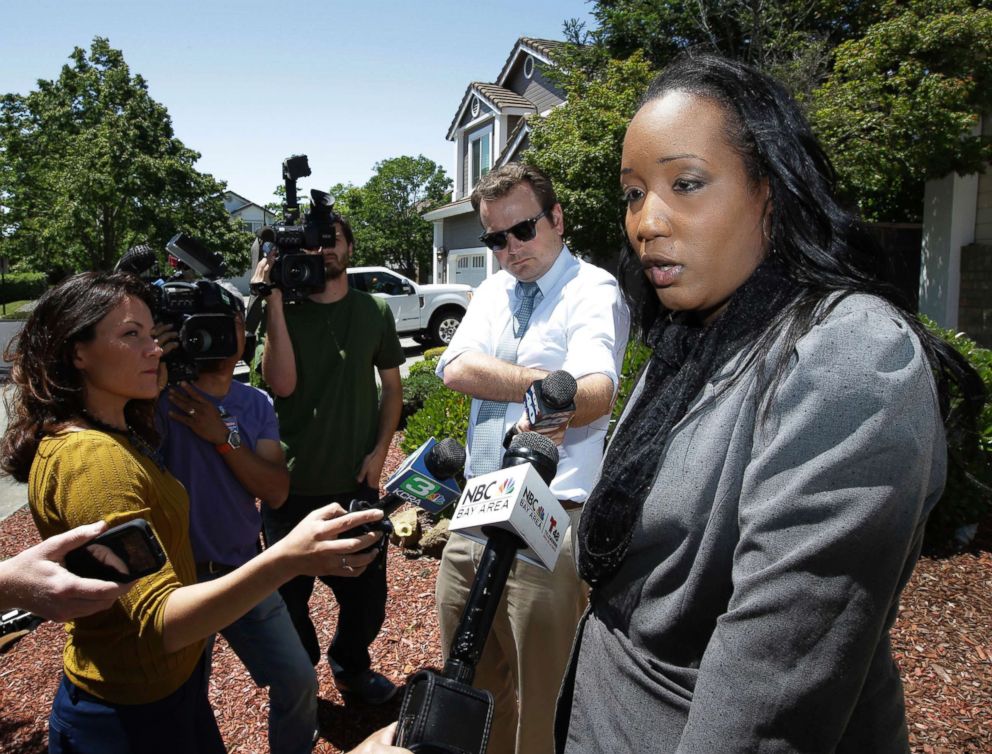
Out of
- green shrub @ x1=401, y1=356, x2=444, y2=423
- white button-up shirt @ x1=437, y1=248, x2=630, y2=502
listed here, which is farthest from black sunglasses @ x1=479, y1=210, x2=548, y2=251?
green shrub @ x1=401, y1=356, x2=444, y2=423

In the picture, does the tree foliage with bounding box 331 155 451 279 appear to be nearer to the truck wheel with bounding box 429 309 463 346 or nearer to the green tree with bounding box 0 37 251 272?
the green tree with bounding box 0 37 251 272

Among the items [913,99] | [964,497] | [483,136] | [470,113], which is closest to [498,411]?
[964,497]

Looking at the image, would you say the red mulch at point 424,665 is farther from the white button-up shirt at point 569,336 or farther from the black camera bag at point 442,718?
the black camera bag at point 442,718

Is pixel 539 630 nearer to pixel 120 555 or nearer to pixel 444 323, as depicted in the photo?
pixel 120 555

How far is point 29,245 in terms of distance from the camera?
2583 centimetres

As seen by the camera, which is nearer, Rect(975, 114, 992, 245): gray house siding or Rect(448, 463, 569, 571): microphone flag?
Rect(448, 463, 569, 571): microphone flag

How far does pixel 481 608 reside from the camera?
123 centimetres

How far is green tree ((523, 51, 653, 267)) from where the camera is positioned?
12.9m

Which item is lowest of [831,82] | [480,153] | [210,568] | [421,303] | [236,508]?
[421,303]

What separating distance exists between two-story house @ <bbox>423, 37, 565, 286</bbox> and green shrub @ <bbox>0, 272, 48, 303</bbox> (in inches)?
1317

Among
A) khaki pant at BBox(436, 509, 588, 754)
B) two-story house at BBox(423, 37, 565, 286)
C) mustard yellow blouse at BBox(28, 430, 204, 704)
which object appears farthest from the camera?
two-story house at BBox(423, 37, 565, 286)

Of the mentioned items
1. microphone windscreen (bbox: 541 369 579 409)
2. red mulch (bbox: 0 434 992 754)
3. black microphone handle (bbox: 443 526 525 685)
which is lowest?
red mulch (bbox: 0 434 992 754)

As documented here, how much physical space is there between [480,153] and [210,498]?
24.6m

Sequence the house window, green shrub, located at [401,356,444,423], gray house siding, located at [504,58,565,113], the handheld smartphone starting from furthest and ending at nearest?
the house window < gray house siding, located at [504,58,565,113] < green shrub, located at [401,356,444,423] < the handheld smartphone
